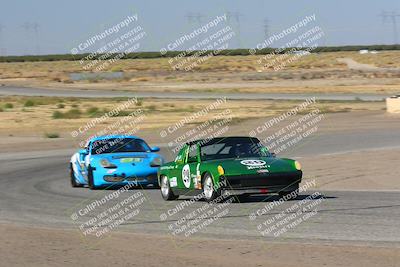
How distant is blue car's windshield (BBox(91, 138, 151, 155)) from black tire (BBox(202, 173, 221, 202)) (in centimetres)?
539

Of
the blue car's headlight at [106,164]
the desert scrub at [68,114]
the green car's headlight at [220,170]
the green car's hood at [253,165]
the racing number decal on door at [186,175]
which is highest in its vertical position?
the green car's headlight at [220,170]

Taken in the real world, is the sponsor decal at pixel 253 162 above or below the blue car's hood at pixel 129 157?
above

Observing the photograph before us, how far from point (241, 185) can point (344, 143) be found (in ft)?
63.7

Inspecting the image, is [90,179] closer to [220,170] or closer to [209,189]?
[209,189]

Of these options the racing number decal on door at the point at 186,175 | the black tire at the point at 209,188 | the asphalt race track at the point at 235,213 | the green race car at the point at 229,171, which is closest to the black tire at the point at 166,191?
the green race car at the point at 229,171

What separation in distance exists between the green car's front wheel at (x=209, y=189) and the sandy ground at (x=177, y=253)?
3.87 metres

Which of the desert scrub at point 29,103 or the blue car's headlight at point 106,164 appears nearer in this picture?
the blue car's headlight at point 106,164

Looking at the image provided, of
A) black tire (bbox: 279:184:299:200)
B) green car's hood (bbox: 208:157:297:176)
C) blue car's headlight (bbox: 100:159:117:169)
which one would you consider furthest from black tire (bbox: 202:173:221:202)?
blue car's headlight (bbox: 100:159:117:169)

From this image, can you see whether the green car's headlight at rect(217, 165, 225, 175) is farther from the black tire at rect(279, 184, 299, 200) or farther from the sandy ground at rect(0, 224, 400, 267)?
the sandy ground at rect(0, 224, 400, 267)

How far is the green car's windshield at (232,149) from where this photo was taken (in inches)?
669

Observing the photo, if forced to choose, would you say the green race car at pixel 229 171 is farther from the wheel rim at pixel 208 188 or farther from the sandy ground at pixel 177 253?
the sandy ground at pixel 177 253

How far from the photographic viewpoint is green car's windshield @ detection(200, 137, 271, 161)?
17000mm

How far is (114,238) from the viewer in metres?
12.3

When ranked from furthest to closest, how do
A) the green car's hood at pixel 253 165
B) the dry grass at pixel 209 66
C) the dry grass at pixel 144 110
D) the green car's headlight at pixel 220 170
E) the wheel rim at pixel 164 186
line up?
the dry grass at pixel 209 66
the dry grass at pixel 144 110
the wheel rim at pixel 164 186
the green car's hood at pixel 253 165
the green car's headlight at pixel 220 170
